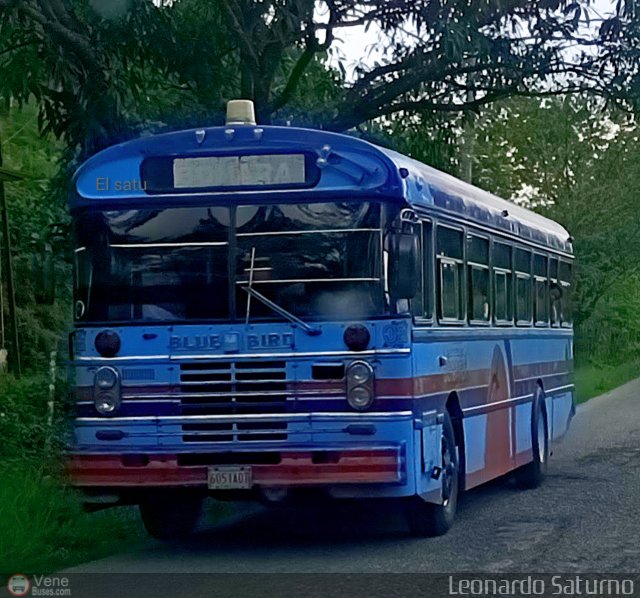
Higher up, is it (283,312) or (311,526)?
(283,312)

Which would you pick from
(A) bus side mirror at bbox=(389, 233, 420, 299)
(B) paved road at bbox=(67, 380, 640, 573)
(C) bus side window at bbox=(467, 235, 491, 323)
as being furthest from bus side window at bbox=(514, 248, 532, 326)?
(A) bus side mirror at bbox=(389, 233, 420, 299)

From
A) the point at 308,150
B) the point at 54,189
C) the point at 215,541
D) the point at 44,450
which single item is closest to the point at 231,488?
the point at 215,541

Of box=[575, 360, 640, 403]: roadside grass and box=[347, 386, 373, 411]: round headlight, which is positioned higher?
box=[347, 386, 373, 411]: round headlight

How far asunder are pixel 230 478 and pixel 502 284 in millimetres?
4695

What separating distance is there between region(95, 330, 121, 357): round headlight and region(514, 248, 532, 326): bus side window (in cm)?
548

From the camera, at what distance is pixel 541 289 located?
17281 millimetres

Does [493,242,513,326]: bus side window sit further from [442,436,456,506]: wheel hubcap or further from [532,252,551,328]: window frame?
[442,436,456,506]: wheel hubcap

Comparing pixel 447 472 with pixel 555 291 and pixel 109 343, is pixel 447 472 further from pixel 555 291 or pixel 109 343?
pixel 555 291

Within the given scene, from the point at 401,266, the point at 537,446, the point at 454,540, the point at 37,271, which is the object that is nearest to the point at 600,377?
the point at 37,271

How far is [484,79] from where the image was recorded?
18812mm

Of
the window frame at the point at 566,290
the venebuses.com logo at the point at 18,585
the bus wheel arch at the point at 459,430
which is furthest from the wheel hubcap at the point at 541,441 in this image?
the venebuses.com logo at the point at 18,585

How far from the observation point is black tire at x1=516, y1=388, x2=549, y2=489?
16.4 m

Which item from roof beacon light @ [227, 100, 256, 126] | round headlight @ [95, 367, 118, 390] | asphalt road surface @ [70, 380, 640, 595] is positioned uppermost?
roof beacon light @ [227, 100, 256, 126]

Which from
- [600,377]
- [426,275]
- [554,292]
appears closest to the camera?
[426,275]
